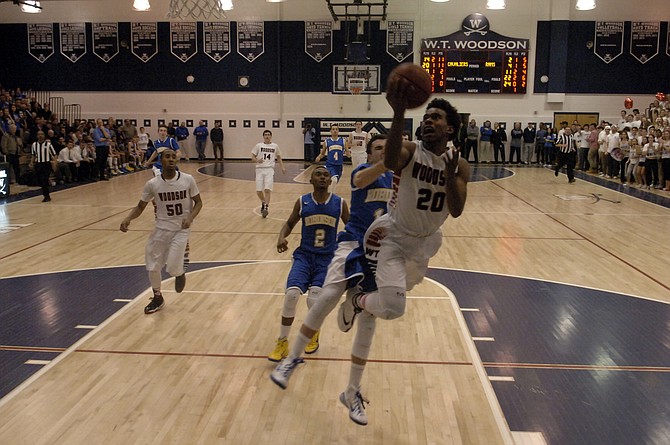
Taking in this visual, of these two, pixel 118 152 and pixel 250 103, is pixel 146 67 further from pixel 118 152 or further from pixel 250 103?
pixel 118 152

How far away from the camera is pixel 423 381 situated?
5430 millimetres

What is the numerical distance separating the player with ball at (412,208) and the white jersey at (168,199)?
3.20 m

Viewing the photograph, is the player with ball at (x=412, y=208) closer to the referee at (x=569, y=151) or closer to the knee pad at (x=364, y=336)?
the knee pad at (x=364, y=336)

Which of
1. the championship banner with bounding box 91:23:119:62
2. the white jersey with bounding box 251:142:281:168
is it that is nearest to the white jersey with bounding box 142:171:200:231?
the white jersey with bounding box 251:142:281:168

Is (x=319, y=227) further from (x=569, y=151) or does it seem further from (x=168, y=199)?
(x=569, y=151)

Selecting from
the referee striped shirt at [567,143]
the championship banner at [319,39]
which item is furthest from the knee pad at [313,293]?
the championship banner at [319,39]

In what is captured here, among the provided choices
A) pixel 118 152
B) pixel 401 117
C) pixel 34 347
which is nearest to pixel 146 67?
pixel 118 152

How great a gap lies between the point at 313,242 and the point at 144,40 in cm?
2671

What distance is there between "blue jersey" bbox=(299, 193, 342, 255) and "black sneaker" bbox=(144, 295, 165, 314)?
2.23 metres

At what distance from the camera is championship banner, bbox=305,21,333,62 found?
29.0m

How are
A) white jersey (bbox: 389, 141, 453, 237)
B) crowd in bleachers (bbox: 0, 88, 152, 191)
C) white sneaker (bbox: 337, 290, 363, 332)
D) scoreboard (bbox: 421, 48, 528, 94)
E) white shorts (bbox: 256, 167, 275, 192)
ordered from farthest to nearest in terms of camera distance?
scoreboard (bbox: 421, 48, 528, 94) → crowd in bleachers (bbox: 0, 88, 152, 191) → white shorts (bbox: 256, 167, 275, 192) → white sneaker (bbox: 337, 290, 363, 332) → white jersey (bbox: 389, 141, 453, 237)

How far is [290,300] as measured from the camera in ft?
18.9

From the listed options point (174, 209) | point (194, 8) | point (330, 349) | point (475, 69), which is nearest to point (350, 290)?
point (330, 349)

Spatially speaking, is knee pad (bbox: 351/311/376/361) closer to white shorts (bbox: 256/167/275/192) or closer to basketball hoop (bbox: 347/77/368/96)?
white shorts (bbox: 256/167/275/192)
